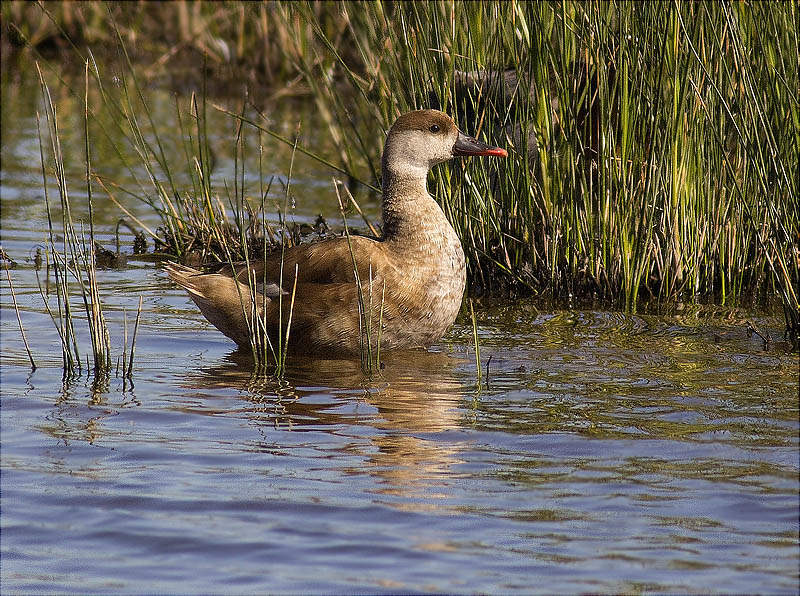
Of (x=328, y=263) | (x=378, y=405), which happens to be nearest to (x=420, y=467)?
(x=378, y=405)

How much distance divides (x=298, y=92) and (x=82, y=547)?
1265 centimetres

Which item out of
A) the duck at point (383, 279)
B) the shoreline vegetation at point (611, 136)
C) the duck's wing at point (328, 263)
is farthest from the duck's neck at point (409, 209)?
the shoreline vegetation at point (611, 136)

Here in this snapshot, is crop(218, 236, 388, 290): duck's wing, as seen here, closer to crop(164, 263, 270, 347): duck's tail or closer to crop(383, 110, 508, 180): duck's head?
crop(164, 263, 270, 347): duck's tail

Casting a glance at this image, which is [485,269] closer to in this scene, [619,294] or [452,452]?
[619,294]

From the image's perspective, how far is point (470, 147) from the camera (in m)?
7.00

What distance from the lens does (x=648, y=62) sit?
6730 millimetres

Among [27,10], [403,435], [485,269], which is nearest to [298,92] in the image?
[27,10]

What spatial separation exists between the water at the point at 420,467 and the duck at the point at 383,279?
0.19 metres

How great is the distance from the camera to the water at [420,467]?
3943 millimetres

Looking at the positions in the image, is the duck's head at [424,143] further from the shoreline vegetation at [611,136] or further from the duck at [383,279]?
the shoreline vegetation at [611,136]

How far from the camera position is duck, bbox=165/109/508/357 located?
6.64m

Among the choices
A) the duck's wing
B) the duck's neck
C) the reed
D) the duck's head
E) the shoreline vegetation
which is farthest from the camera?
the duck's head

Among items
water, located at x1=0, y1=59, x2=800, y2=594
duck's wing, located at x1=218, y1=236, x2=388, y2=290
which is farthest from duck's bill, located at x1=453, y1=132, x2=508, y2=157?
water, located at x1=0, y1=59, x2=800, y2=594

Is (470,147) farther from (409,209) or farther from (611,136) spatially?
(611,136)
